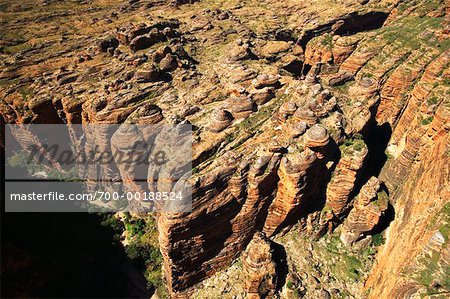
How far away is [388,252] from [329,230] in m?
8.48

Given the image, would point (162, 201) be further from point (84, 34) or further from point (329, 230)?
point (84, 34)

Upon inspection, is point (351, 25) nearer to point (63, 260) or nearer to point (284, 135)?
point (284, 135)

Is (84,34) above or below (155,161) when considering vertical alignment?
above

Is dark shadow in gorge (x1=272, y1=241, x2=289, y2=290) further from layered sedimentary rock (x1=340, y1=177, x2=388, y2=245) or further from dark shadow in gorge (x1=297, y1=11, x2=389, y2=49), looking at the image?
dark shadow in gorge (x1=297, y1=11, x2=389, y2=49)

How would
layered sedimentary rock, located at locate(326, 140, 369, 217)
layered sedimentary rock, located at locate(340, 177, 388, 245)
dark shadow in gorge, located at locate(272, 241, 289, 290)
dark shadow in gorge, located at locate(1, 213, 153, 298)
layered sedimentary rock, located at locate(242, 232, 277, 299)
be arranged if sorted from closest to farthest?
layered sedimentary rock, located at locate(242, 232, 277, 299)
dark shadow in gorge, located at locate(272, 241, 289, 290)
dark shadow in gorge, located at locate(1, 213, 153, 298)
layered sedimentary rock, located at locate(326, 140, 369, 217)
layered sedimentary rock, located at locate(340, 177, 388, 245)

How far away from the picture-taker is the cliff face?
41.1 metres

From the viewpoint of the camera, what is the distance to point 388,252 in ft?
142

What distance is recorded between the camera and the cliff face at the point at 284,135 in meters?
41.1

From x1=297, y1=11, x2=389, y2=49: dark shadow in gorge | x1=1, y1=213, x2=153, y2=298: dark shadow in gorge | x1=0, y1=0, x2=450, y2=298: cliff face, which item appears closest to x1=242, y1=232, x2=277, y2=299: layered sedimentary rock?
x1=0, y1=0, x2=450, y2=298: cliff face

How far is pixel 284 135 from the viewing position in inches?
1828

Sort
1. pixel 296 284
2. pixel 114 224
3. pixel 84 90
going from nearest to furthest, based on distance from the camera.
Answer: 1. pixel 296 284
2. pixel 114 224
3. pixel 84 90

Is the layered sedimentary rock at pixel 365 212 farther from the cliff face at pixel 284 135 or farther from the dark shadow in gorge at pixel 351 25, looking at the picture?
the dark shadow in gorge at pixel 351 25

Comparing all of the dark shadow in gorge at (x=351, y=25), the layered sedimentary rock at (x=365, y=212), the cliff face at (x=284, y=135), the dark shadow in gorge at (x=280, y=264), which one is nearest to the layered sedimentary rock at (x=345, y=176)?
the cliff face at (x=284, y=135)

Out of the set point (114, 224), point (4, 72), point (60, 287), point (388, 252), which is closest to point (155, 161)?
point (114, 224)
